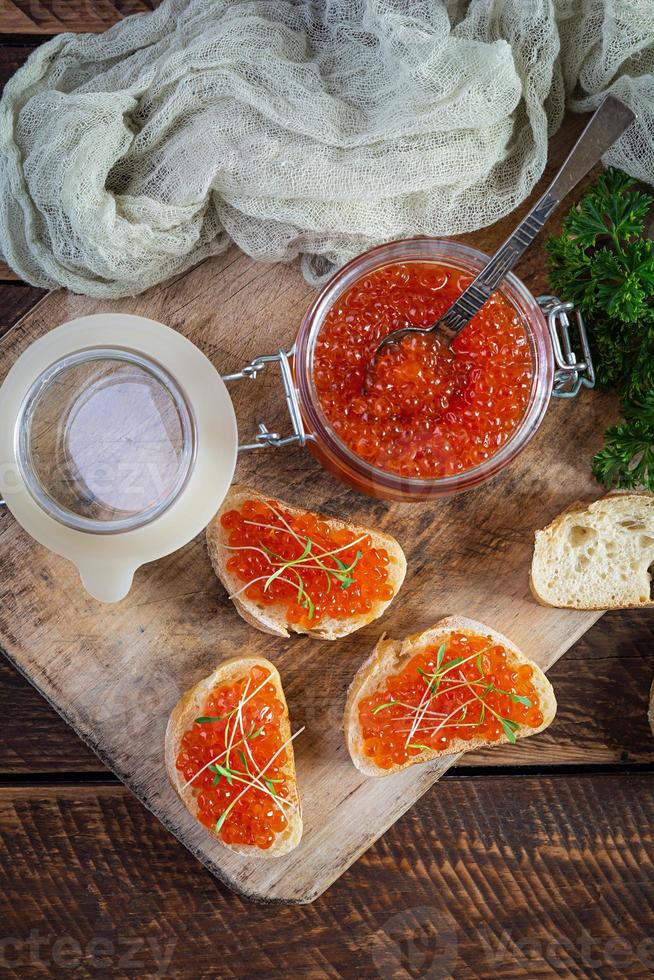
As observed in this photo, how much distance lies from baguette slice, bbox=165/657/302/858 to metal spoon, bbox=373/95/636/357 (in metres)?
0.70

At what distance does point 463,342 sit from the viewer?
1425 mm

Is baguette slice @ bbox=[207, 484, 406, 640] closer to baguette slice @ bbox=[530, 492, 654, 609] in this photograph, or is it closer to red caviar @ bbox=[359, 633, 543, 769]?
red caviar @ bbox=[359, 633, 543, 769]

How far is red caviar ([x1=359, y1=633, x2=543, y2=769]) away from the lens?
1581 millimetres

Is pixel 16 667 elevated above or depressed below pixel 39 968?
above

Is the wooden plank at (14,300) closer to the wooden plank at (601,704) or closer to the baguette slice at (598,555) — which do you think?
the baguette slice at (598,555)

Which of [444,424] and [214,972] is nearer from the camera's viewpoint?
[444,424]

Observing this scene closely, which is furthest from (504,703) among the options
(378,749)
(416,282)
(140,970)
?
(140,970)

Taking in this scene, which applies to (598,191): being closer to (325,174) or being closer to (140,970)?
(325,174)

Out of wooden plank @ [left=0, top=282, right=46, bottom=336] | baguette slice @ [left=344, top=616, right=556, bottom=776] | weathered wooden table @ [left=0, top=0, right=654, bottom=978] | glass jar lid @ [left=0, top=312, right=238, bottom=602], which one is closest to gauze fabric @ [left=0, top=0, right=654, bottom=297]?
wooden plank @ [left=0, top=282, right=46, bottom=336]

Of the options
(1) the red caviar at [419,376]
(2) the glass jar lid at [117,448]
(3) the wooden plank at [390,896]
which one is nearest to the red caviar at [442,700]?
(3) the wooden plank at [390,896]

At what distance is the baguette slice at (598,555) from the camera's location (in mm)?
1641

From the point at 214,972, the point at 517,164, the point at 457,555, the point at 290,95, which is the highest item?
the point at 290,95

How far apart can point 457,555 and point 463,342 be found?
48 centimetres

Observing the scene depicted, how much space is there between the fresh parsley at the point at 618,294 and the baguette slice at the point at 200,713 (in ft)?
2.66
